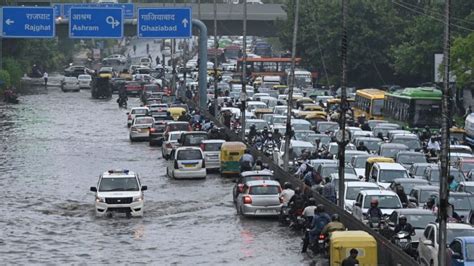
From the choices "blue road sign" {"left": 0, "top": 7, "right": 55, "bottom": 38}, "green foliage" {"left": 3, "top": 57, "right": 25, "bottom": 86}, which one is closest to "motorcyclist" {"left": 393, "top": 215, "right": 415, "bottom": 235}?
"blue road sign" {"left": 0, "top": 7, "right": 55, "bottom": 38}

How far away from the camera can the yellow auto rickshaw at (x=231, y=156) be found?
52312 millimetres

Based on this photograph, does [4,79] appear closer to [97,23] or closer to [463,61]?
[97,23]

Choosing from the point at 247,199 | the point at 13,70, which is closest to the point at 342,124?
the point at 247,199

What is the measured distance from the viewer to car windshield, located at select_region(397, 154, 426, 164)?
161 ft

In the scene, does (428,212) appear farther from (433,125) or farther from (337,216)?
(433,125)

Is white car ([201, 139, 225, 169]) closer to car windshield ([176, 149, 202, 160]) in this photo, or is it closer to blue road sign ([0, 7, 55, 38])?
car windshield ([176, 149, 202, 160])

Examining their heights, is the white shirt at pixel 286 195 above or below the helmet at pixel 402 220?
below

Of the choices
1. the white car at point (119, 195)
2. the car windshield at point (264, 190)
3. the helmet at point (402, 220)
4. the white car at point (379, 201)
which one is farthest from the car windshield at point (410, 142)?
the helmet at point (402, 220)

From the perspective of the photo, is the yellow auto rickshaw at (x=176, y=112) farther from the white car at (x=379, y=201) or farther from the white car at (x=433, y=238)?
the white car at (x=433, y=238)

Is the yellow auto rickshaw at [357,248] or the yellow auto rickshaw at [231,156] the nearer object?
the yellow auto rickshaw at [357,248]

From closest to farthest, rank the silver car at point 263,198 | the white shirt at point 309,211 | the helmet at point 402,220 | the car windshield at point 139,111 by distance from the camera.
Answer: the helmet at point 402,220, the white shirt at point 309,211, the silver car at point 263,198, the car windshield at point 139,111

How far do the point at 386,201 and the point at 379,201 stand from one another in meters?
0.23

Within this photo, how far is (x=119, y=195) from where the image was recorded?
40938 mm

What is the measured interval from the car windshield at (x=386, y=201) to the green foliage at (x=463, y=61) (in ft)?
119
